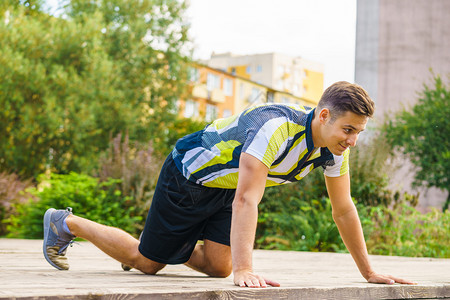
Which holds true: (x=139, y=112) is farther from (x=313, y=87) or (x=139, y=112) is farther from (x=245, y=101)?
(x=313, y=87)

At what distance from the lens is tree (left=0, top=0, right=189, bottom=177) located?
1397cm

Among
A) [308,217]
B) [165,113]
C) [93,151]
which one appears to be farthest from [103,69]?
[308,217]

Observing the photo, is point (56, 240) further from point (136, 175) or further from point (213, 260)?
point (136, 175)

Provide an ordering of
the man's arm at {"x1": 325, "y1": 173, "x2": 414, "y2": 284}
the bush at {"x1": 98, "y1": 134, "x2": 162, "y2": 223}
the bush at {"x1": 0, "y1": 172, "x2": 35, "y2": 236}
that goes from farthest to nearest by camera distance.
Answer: the bush at {"x1": 0, "y1": 172, "x2": 35, "y2": 236} < the bush at {"x1": 98, "y1": 134, "x2": 162, "y2": 223} < the man's arm at {"x1": 325, "y1": 173, "x2": 414, "y2": 284}

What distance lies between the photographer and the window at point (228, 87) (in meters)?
44.6

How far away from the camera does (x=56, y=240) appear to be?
3.00 metres

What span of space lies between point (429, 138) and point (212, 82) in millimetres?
31782

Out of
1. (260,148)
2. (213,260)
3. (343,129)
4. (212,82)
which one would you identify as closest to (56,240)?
(213,260)

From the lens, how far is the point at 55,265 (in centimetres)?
295

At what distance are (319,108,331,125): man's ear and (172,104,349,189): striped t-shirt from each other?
0.09 metres

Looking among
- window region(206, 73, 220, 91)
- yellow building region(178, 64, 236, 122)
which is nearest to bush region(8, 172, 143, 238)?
yellow building region(178, 64, 236, 122)

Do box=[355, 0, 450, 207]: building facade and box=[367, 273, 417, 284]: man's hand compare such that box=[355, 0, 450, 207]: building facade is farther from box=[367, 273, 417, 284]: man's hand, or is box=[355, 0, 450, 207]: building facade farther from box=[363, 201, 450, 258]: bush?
box=[367, 273, 417, 284]: man's hand

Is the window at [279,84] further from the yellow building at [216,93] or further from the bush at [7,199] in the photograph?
the bush at [7,199]

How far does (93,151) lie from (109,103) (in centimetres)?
149
